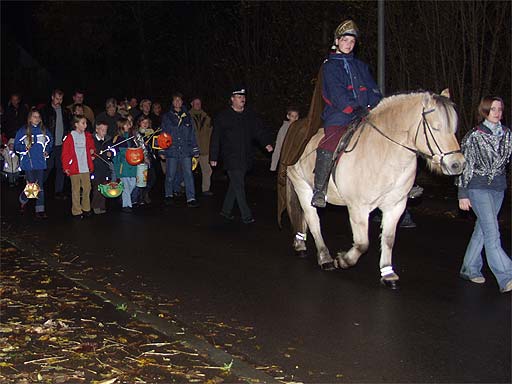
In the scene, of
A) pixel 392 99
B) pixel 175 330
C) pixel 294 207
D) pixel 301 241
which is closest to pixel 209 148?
pixel 294 207

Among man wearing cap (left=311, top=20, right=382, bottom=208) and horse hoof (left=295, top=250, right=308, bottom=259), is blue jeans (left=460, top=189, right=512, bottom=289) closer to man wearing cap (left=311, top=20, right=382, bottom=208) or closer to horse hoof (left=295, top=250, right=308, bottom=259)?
man wearing cap (left=311, top=20, right=382, bottom=208)

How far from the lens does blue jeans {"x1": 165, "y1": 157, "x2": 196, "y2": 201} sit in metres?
15.9

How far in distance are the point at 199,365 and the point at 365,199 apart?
10.6 ft

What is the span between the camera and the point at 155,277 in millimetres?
9688

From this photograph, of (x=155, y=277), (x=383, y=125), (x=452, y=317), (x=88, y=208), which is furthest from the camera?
(x=88, y=208)

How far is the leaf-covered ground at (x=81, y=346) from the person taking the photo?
6.12 metres

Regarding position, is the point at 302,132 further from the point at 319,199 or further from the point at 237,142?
the point at 237,142

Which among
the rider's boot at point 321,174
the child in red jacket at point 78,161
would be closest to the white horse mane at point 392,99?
the rider's boot at point 321,174

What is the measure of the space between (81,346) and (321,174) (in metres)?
3.59

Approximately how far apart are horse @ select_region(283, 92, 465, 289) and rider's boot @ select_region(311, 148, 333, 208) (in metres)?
0.09

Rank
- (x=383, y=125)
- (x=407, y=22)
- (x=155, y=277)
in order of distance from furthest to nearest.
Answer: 1. (x=407, y=22)
2. (x=155, y=277)
3. (x=383, y=125)

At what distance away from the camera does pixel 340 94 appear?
9.25 metres

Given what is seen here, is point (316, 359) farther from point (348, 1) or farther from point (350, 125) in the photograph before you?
point (348, 1)

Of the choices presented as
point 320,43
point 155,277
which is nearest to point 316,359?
point 155,277
